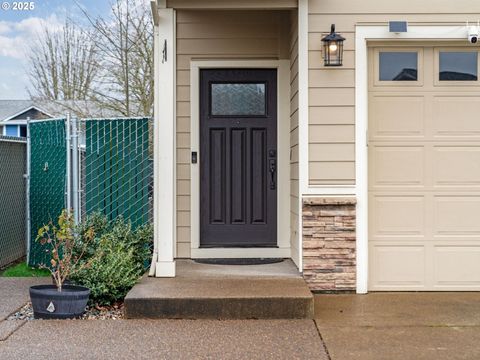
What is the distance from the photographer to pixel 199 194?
19.5 feet

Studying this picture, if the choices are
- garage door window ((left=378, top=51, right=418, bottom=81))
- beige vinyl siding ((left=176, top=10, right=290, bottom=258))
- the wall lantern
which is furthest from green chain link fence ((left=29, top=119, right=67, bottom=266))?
garage door window ((left=378, top=51, right=418, bottom=81))

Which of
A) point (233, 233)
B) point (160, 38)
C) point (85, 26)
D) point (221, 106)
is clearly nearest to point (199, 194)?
point (233, 233)

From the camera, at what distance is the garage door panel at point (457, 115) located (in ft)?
17.1

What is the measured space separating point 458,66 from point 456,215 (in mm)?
1393

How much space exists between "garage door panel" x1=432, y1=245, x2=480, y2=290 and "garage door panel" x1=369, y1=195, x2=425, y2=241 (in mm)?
269

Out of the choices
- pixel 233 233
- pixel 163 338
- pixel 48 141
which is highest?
pixel 48 141

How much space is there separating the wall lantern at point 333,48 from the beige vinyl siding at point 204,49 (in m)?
0.96

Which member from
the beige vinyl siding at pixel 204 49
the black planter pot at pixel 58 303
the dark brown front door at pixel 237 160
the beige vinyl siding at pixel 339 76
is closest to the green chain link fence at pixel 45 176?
the beige vinyl siding at pixel 204 49

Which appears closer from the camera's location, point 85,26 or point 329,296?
point 329,296

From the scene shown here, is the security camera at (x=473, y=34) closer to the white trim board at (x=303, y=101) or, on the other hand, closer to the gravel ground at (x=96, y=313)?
the white trim board at (x=303, y=101)

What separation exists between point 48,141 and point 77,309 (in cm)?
267

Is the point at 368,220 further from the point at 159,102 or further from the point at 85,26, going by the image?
the point at 85,26

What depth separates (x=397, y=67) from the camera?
5.23 metres

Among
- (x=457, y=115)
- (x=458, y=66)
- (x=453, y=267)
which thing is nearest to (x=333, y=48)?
(x=458, y=66)
